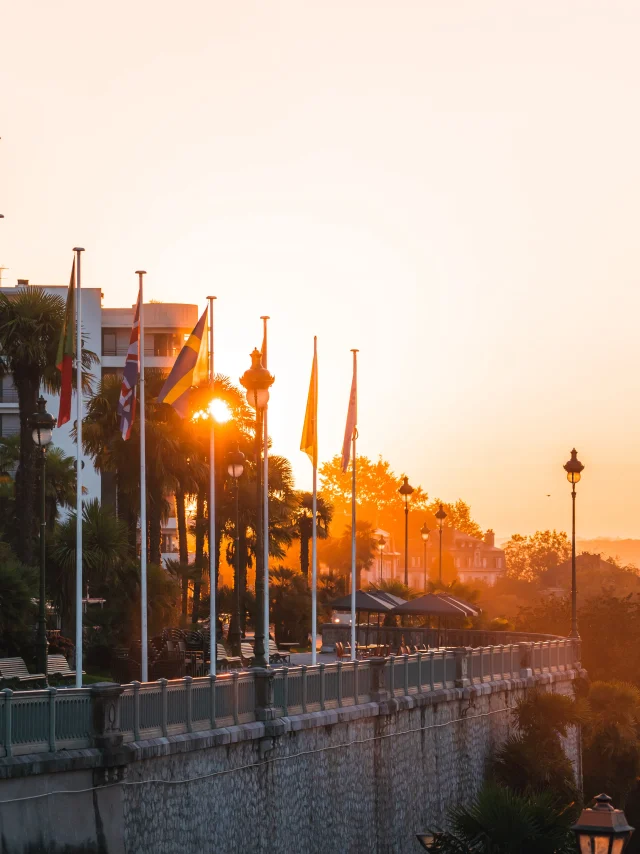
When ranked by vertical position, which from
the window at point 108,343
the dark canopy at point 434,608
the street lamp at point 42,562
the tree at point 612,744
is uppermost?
the window at point 108,343

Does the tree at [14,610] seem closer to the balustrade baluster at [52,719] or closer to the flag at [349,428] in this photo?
the flag at [349,428]

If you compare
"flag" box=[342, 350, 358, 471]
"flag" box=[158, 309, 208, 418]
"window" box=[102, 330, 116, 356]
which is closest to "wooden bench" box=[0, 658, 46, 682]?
"flag" box=[158, 309, 208, 418]

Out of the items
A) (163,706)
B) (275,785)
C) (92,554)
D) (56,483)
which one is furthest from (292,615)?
(163,706)

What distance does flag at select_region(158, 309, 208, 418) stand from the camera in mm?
30219

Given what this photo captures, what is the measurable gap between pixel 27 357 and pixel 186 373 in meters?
13.8

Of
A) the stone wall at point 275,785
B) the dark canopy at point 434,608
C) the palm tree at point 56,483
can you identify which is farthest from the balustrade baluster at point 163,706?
the palm tree at point 56,483

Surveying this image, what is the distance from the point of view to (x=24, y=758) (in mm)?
19109

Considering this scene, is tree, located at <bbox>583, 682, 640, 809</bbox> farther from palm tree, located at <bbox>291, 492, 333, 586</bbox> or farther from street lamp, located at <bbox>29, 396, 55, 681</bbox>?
street lamp, located at <bbox>29, 396, 55, 681</bbox>

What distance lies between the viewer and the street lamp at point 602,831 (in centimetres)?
1345

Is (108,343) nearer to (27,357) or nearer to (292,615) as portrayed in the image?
(292,615)

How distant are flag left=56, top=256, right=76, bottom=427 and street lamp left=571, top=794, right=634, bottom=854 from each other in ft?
54.3

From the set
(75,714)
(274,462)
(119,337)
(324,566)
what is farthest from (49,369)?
(324,566)

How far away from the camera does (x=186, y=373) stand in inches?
1201

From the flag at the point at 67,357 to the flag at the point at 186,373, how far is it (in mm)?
2126
